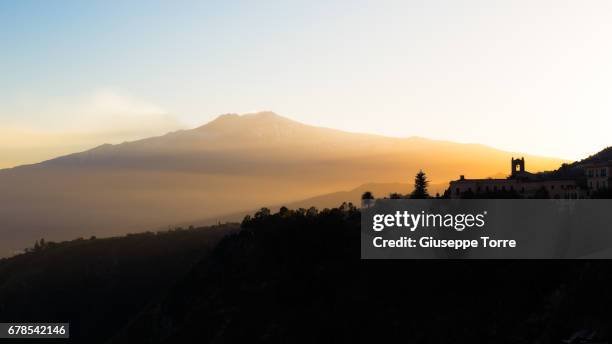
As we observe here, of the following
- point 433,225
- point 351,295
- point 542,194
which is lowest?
point 351,295

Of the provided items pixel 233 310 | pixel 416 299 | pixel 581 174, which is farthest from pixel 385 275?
pixel 581 174

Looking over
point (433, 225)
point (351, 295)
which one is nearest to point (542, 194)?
point (433, 225)

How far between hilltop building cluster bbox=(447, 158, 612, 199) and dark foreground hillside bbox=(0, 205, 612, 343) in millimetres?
17260

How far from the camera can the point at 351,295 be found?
98.4 meters

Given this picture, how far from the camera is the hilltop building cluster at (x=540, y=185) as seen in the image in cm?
10281

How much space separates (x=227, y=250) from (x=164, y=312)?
1866 centimetres

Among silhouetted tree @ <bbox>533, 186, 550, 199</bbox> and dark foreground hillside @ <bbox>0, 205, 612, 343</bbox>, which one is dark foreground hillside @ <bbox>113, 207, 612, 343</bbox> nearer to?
dark foreground hillside @ <bbox>0, 205, 612, 343</bbox>

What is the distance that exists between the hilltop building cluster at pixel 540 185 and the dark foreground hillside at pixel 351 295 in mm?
17260

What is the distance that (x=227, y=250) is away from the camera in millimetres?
131250

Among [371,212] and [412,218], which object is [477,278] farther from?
[371,212]

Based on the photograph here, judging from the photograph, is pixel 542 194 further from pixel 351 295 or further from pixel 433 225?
pixel 351 295

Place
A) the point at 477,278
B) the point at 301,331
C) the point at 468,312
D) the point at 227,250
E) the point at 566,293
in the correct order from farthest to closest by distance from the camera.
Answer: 1. the point at 227,250
2. the point at 301,331
3. the point at 477,278
4. the point at 468,312
5. the point at 566,293

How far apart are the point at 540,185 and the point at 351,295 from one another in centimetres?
3300

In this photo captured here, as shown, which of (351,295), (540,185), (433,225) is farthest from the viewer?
(540,185)
